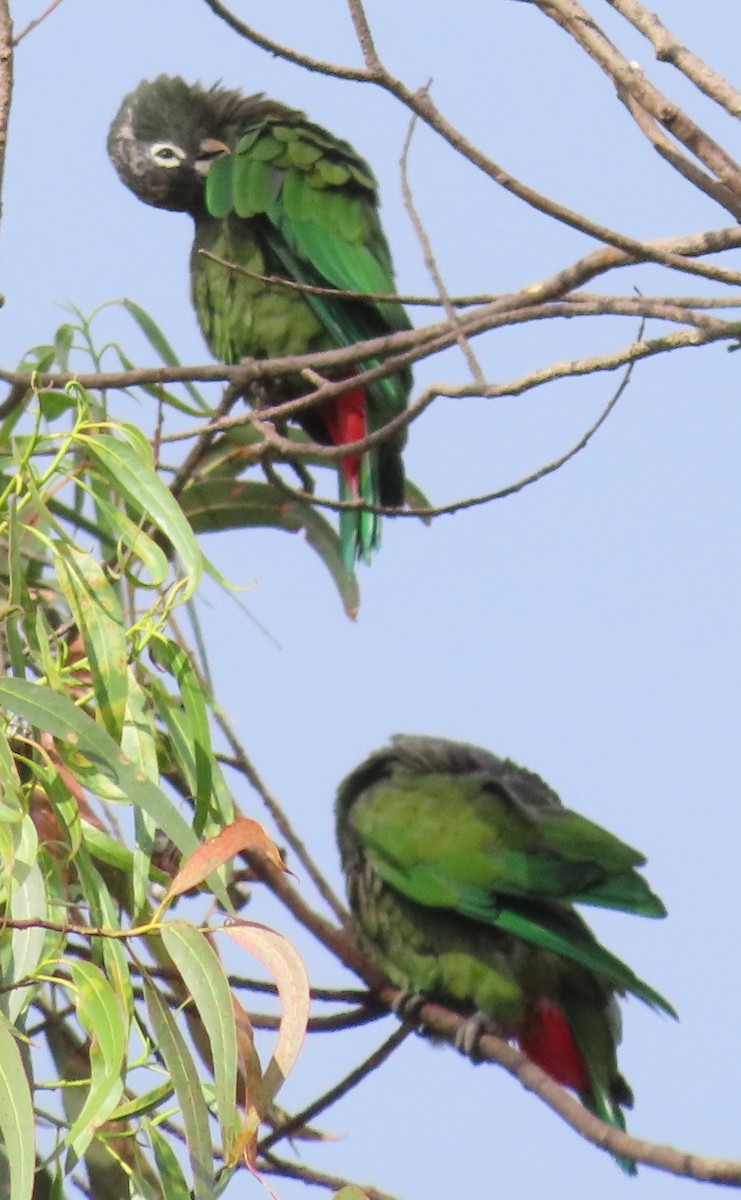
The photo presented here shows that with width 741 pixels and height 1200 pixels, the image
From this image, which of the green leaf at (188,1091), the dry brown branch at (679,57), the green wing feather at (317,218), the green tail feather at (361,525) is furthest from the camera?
the green wing feather at (317,218)

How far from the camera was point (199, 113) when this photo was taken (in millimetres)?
3557

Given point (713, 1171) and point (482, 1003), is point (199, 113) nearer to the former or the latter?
point (482, 1003)

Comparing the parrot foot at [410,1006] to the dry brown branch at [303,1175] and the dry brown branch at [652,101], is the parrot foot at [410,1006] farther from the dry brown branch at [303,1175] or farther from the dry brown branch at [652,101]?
the dry brown branch at [652,101]

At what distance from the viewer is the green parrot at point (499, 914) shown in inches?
93.4

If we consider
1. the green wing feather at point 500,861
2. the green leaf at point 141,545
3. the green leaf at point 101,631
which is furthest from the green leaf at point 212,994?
the green wing feather at point 500,861

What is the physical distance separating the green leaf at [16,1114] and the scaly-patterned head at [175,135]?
99.2 inches

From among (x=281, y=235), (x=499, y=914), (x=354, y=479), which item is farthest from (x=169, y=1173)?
(x=281, y=235)

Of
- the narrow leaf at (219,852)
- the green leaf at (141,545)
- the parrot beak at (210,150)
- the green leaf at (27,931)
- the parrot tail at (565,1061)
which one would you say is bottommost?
the parrot tail at (565,1061)

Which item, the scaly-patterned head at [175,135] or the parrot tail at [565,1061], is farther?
the scaly-patterned head at [175,135]

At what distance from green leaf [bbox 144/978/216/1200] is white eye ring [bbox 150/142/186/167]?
2391 millimetres

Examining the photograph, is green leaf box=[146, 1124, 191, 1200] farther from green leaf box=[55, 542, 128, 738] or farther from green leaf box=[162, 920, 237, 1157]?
green leaf box=[55, 542, 128, 738]

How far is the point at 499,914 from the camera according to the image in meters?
2.42

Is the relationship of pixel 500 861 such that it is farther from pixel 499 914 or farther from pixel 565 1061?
pixel 565 1061

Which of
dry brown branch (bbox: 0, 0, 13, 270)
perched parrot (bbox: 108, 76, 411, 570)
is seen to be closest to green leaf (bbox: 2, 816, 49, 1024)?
dry brown branch (bbox: 0, 0, 13, 270)
